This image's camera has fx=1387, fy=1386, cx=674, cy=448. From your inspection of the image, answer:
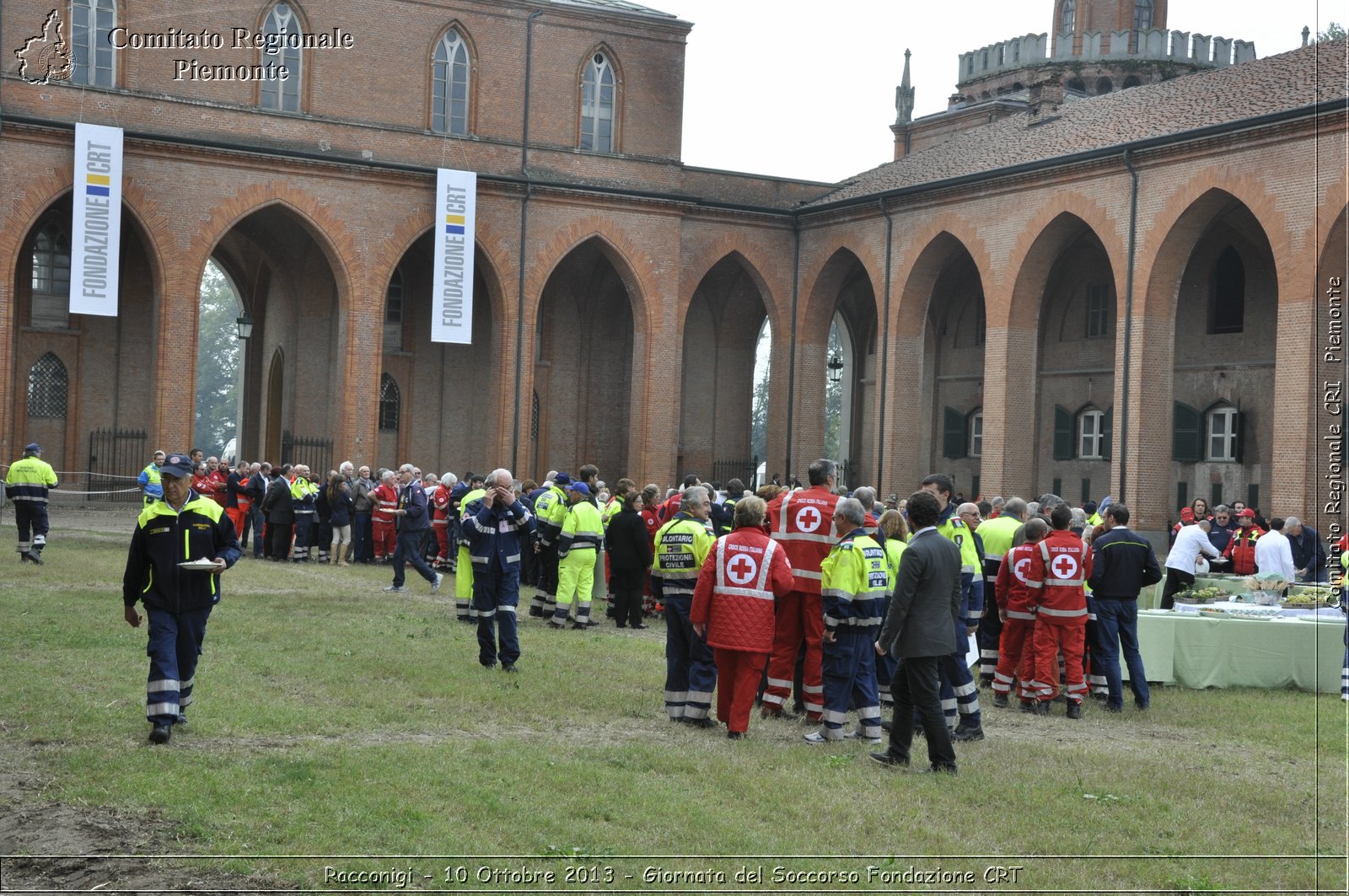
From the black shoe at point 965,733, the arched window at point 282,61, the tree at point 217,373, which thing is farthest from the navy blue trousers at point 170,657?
the tree at point 217,373

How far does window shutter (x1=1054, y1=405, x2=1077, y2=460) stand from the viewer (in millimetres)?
33250

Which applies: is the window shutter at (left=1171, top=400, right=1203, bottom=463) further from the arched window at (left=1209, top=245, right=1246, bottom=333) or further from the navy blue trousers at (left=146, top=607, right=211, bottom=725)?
the navy blue trousers at (left=146, top=607, right=211, bottom=725)

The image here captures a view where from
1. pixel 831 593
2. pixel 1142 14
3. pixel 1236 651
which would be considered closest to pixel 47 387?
pixel 831 593

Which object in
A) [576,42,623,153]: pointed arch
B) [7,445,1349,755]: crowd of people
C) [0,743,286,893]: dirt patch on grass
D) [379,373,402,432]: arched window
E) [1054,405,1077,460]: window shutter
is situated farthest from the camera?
[379,373,402,432]: arched window

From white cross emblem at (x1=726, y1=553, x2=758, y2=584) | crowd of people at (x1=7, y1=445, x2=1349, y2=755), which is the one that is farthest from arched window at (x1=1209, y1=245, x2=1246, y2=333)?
white cross emblem at (x1=726, y1=553, x2=758, y2=584)

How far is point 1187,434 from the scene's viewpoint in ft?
99.6

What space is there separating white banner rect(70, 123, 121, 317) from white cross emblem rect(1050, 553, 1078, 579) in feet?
75.7

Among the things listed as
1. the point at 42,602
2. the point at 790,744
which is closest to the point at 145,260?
the point at 42,602

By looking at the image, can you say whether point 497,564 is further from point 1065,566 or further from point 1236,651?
point 1236,651

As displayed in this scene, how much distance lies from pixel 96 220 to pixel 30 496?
12.0 m

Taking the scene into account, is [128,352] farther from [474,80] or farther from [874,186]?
[874,186]

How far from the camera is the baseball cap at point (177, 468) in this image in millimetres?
9227

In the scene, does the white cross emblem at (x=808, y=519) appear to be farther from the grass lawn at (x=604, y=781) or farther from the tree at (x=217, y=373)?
the tree at (x=217, y=373)

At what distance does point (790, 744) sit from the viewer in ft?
33.1
